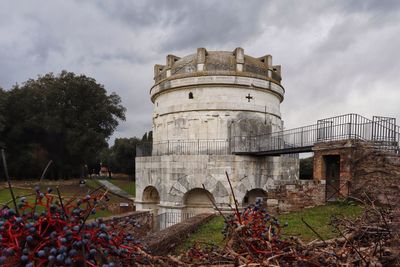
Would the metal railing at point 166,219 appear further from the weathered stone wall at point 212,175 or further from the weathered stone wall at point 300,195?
the weathered stone wall at point 300,195

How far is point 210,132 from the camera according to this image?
17469mm

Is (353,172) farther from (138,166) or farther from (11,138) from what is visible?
(11,138)

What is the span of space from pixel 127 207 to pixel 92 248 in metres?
20.2

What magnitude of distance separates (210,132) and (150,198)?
5.46 m

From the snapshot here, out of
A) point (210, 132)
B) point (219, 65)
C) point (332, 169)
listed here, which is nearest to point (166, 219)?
point (210, 132)

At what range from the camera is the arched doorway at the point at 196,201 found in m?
16.5

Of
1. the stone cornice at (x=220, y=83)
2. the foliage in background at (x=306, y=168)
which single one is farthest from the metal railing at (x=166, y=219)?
the foliage in background at (x=306, y=168)

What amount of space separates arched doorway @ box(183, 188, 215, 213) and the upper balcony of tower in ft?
20.7

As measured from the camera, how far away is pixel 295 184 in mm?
11016


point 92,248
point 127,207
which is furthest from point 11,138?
point 92,248

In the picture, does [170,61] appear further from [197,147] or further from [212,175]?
[212,175]

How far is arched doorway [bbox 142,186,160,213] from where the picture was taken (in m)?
18.7

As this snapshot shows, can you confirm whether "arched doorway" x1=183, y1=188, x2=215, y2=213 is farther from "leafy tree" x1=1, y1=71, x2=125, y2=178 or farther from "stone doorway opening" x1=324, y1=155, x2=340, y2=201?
"leafy tree" x1=1, y1=71, x2=125, y2=178

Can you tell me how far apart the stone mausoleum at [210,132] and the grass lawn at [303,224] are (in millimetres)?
5767
